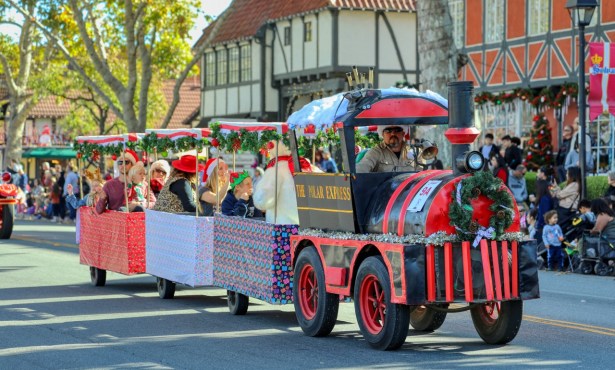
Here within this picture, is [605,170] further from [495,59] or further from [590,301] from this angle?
[590,301]

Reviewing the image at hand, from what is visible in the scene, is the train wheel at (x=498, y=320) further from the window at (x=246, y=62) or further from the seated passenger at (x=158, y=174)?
the window at (x=246, y=62)

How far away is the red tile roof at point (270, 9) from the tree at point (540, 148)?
482 inches

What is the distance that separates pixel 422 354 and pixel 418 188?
4.58ft

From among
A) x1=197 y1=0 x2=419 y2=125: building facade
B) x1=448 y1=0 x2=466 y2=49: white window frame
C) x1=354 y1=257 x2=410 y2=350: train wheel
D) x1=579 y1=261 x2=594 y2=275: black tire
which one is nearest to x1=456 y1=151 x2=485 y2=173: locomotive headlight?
x1=354 y1=257 x2=410 y2=350: train wheel

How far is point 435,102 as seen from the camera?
Result: 13125 millimetres

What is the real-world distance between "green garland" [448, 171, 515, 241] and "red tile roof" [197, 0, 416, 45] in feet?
107

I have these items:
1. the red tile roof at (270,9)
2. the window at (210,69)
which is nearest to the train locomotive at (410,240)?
the red tile roof at (270,9)

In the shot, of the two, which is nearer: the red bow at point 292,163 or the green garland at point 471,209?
the green garland at point 471,209

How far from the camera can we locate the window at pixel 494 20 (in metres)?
39.3

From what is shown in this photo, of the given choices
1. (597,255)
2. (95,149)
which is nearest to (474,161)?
(95,149)

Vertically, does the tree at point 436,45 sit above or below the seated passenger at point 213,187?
above

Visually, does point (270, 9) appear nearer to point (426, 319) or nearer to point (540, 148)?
point (540, 148)

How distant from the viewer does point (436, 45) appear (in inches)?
1051

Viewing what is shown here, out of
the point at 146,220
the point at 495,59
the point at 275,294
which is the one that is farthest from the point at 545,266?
the point at 495,59
